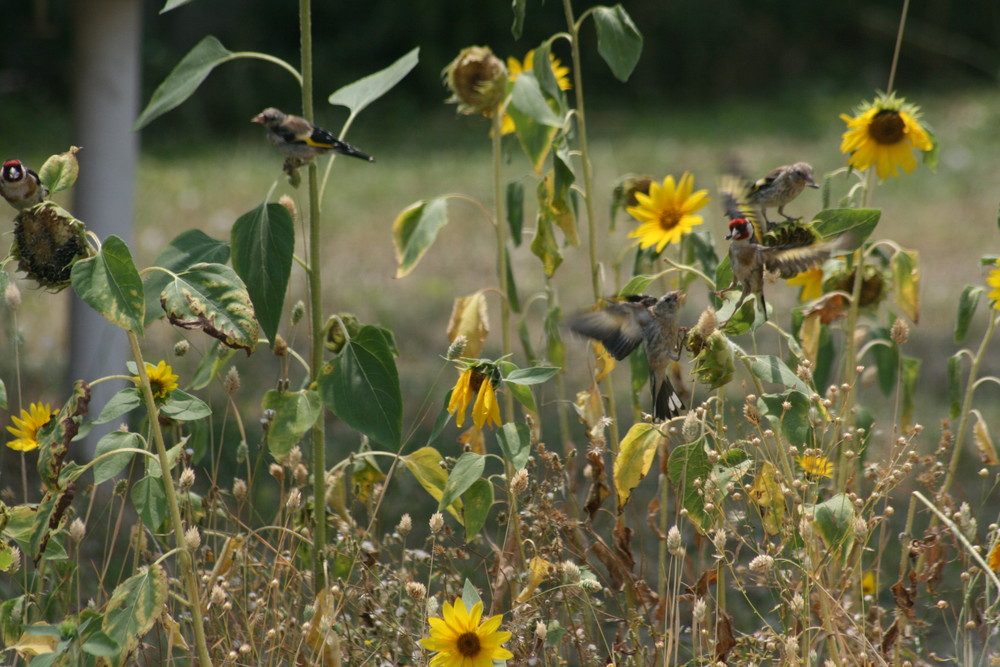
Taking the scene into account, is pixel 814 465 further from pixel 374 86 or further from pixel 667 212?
pixel 374 86

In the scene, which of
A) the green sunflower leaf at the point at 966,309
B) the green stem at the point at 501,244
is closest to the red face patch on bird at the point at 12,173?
the green stem at the point at 501,244

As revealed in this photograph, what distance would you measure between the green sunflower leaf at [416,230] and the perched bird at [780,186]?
0.38m

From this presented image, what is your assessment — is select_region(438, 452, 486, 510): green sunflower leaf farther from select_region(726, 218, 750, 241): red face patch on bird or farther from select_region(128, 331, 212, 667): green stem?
select_region(726, 218, 750, 241): red face patch on bird

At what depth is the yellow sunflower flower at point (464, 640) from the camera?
1.12m

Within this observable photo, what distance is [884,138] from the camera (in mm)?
1390

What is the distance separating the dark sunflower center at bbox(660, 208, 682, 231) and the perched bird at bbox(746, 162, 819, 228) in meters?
0.09

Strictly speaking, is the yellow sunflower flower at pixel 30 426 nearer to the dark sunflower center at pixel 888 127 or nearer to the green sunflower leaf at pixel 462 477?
the green sunflower leaf at pixel 462 477

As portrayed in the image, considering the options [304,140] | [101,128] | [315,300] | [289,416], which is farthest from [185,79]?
[101,128]

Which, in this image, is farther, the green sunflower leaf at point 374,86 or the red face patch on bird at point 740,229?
the green sunflower leaf at point 374,86

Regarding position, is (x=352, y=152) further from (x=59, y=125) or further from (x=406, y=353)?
(x=59, y=125)

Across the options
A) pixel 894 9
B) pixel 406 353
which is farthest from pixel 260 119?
pixel 894 9

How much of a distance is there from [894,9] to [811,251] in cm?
686

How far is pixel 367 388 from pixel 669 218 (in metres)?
0.45

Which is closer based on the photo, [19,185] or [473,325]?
[19,185]
